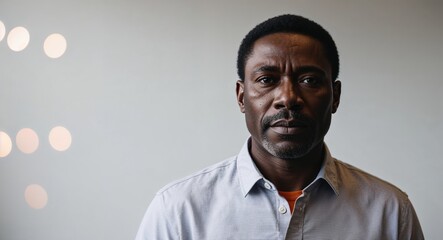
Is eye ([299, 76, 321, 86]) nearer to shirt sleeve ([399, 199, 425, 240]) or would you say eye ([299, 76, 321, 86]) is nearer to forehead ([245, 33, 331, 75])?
forehead ([245, 33, 331, 75])

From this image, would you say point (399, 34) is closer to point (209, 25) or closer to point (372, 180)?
point (209, 25)

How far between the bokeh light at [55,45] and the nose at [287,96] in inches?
53.6

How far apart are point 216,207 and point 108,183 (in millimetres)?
1139

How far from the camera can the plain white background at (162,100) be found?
202cm

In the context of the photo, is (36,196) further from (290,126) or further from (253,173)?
(290,126)

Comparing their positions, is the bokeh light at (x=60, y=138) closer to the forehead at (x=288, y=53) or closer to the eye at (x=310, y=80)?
the forehead at (x=288, y=53)

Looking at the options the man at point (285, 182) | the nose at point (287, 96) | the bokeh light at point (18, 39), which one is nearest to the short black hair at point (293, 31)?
the man at point (285, 182)

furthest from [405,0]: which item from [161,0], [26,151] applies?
[26,151]

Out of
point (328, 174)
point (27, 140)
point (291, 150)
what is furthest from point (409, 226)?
point (27, 140)

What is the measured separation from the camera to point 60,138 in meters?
2.03

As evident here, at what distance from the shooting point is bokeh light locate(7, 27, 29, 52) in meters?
2.00

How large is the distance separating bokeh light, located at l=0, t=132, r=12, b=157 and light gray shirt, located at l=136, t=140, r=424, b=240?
121 centimetres

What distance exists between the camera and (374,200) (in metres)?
1.09

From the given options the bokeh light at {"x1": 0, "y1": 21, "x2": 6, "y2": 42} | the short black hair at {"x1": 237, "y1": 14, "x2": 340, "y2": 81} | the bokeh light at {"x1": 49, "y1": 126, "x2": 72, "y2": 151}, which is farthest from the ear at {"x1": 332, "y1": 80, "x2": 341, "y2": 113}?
the bokeh light at {"x1": 0, "y1": 21, "x2": 6, "y2": 42}
